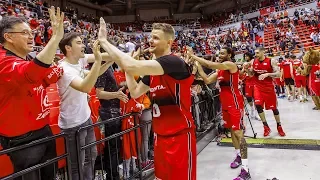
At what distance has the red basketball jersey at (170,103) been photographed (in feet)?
7.37

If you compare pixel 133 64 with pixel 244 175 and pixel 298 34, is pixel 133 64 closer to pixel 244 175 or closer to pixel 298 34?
pixel 244 175

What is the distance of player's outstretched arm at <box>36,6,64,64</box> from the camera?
6.00 feet

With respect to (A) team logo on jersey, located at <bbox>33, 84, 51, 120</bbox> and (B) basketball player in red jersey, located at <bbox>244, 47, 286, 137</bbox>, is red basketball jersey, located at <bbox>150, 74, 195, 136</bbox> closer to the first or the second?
(A) team logo on jersey, located at <bbox>33, 84, 51, 120</bbox>

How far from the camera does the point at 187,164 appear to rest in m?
2.26

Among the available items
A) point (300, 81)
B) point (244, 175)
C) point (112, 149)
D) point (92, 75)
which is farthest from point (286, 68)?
point (92, 75)

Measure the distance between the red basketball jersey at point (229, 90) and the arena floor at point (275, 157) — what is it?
38.6 inches

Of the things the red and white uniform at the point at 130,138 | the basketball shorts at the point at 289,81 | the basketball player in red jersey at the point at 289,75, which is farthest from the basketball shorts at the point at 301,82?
the red and white uniform at the point at 130,138

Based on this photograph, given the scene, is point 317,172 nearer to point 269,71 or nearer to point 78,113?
point 269,71

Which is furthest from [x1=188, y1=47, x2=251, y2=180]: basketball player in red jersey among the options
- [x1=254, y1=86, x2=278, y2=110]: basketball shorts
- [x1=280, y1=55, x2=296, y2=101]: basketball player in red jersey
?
[x1=280, y1=55, x2=296, y2=101]: basketball player in red jersey

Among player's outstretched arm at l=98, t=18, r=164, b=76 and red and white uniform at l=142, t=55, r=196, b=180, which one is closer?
player's outstretched arm at l=98, t=18, r=164, b=76

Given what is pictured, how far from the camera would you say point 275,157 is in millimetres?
4727

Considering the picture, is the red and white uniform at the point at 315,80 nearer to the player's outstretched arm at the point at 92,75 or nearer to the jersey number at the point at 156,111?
the jersey number at the point at 156,111

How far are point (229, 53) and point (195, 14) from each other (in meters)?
33.7

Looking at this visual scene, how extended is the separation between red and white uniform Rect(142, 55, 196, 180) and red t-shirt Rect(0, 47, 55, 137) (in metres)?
0.88
